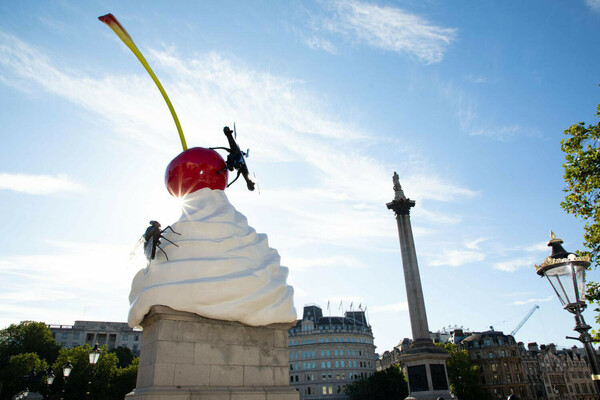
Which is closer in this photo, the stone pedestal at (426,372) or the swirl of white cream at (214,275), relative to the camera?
the swirl of white cream at (214,275)

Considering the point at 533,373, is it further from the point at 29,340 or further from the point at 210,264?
the point at 210,264

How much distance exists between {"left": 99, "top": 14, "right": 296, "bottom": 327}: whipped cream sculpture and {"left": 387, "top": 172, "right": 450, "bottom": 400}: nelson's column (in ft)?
76.5

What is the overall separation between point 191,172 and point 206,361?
355 centimetres

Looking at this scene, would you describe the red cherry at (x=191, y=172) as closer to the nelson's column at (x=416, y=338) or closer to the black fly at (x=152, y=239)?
the black fly at (x=152, y=239)

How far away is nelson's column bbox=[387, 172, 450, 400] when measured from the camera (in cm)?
2694

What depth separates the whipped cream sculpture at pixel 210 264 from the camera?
633cm

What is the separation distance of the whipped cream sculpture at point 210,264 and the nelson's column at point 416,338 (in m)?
23.3

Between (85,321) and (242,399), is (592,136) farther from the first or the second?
(85,321)

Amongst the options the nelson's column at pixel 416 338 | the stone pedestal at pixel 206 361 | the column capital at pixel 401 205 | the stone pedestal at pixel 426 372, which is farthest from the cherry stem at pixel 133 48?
the column capital at pixel 401 205

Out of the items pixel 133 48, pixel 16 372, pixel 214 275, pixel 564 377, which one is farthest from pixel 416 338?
pixel 564 377

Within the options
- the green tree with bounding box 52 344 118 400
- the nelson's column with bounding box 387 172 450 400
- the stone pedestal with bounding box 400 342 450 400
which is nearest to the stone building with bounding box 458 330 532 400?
the nelson's column with bounding box 387 172 450 400

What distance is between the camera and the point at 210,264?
259 inches

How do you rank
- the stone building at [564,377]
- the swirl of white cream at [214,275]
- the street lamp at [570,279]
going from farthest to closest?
the stone building at [564,377] < the swirl of white cream at [214,275] < the street lamp at [570,279]

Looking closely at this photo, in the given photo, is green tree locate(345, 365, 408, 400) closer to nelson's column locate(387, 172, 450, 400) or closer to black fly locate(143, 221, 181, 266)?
nelson's column locate(387, 172, 450, 400)
